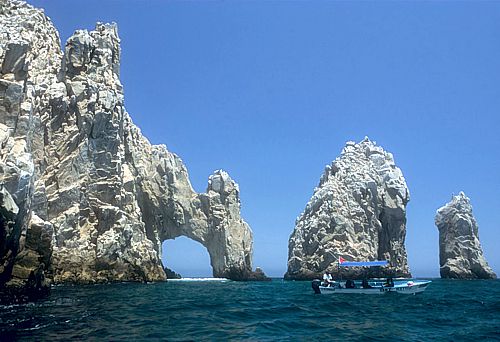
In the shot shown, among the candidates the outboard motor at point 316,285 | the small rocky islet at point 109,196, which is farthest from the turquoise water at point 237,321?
the outboard motor at point 316,285

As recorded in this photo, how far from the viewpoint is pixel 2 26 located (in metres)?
42.9

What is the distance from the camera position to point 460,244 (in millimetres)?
96688

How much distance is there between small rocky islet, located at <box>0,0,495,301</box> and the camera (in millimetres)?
31797

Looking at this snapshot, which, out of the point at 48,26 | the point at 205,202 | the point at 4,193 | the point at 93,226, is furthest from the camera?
the point at 205,202

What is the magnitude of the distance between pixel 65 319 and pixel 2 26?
111 ft

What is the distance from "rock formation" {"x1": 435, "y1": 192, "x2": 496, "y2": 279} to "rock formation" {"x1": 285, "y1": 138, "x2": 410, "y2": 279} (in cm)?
944

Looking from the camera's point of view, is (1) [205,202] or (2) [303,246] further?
(2) [303,246]

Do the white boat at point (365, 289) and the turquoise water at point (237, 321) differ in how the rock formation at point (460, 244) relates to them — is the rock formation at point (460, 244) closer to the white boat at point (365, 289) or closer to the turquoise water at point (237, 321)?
the white boat at point (365, 289)

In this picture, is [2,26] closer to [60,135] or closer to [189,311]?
[60,135]

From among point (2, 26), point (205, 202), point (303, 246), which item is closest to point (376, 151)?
point (303, 246)

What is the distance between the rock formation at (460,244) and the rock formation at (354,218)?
944 centimetres

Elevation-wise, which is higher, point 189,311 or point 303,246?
point 303,246

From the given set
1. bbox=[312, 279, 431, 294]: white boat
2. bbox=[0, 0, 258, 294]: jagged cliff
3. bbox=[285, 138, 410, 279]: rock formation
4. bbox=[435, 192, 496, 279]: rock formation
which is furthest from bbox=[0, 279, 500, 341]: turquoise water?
bbox=[435, 192, 496, 279]: rock formation

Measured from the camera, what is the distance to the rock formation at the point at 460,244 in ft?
312
